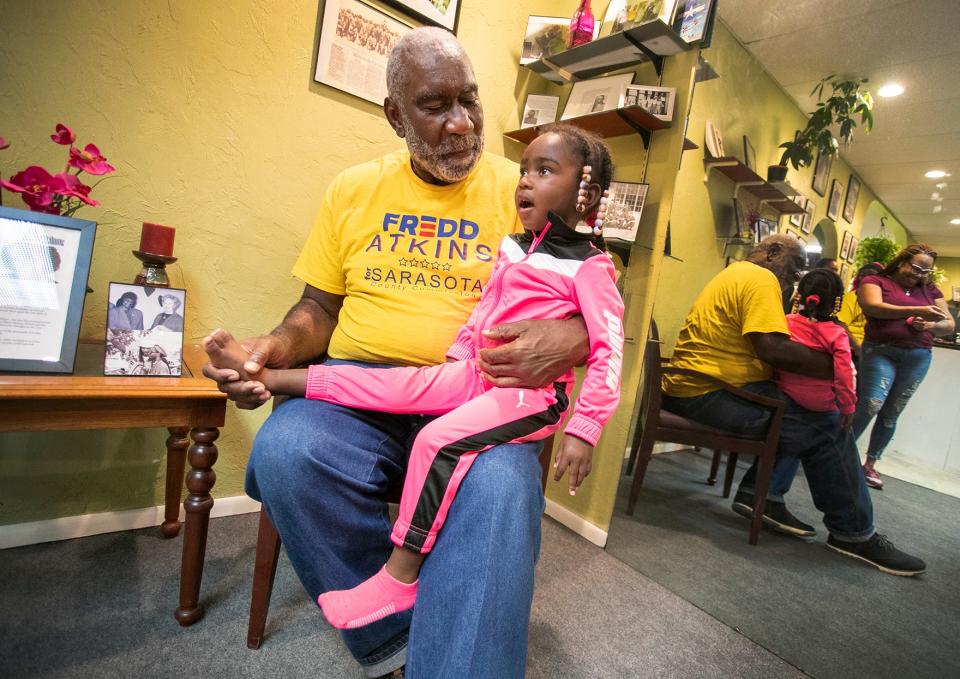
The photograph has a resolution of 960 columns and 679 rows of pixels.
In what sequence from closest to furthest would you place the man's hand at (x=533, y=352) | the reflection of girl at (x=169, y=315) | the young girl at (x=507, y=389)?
the young girl at (x=507, y=389) → the man's hand at (x=533, y=352) → the reflection of girl at (x=169, y=315)

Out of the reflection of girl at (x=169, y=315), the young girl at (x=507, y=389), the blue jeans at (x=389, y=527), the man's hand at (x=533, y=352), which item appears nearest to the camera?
the blue jeans at (x=389, y=527)

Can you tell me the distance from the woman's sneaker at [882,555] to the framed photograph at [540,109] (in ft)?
6.75

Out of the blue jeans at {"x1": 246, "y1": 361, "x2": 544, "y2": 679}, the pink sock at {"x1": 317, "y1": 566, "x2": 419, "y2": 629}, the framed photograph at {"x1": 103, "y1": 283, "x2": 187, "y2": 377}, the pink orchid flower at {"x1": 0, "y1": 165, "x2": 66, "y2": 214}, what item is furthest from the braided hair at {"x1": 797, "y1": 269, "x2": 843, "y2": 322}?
the pink orchid flower at {"x1": 0, "y1": 165, "x2": 66, "y2": 214}

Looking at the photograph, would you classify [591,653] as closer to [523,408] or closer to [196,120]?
[523,408]

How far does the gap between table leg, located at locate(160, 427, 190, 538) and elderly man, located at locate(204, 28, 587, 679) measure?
0.66 metres

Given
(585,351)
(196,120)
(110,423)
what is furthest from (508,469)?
(196,120)

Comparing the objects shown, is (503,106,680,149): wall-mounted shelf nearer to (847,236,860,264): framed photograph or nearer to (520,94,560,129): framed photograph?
(520,94,560,129): framed photograph

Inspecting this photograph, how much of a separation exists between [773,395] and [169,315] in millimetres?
1901

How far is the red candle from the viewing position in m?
1.34

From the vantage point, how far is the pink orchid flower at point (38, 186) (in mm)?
1152

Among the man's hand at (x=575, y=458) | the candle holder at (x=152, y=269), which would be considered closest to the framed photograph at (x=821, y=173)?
the man's hand at (x=575, y=458)

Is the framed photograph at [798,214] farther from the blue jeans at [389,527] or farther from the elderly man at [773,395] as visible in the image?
the blue jeans at [389,527]

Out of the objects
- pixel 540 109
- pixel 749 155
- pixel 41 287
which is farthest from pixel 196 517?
pixel 540 109

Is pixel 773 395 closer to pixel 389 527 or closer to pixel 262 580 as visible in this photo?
pixel 389 527
